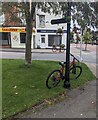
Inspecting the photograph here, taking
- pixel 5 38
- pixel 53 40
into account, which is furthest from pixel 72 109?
pixel 5 38

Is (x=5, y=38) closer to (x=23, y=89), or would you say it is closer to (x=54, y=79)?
(x=54, y=79)

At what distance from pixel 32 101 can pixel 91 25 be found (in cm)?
516

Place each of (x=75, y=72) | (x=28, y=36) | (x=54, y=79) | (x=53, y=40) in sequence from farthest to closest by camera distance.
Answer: (x=53, y=40)
(x=28, y=36)
(x=75, y=72)
(x=54, y=79)

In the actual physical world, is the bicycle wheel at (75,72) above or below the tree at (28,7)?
below

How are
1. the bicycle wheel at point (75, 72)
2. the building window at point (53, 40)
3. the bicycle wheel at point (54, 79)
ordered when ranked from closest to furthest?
the bicycle wheel at point (54, 79)
the bicycle wheel at point (75, 72)
the building window at point (53, 40)

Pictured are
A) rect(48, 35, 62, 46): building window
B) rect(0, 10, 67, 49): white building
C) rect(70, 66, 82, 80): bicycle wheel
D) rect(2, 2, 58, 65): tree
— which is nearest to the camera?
rect(2, 2, 58, 65): tree

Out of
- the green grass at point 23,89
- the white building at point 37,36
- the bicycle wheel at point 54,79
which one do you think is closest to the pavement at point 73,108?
the green grass at point 23,89

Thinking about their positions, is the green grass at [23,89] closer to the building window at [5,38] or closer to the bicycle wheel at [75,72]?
the bicycle wheel at [75,72]

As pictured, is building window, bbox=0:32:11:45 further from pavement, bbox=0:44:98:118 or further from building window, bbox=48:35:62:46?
pavement, bbox=0:44:98:118

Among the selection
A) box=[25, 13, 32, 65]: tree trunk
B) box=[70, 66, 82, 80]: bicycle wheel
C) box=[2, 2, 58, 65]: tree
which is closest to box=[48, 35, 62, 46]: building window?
box=[25, 13, 32, 65]: tree trunk

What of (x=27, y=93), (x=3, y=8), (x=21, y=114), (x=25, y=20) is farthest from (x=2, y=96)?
(x=25, y=20)

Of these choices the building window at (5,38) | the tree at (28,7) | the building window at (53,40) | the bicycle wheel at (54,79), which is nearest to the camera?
the bicycle wheel at (54,79)

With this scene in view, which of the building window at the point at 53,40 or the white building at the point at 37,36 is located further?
the building window at the point at 53,40

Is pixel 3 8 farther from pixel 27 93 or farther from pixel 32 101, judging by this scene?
pixel 32 101
